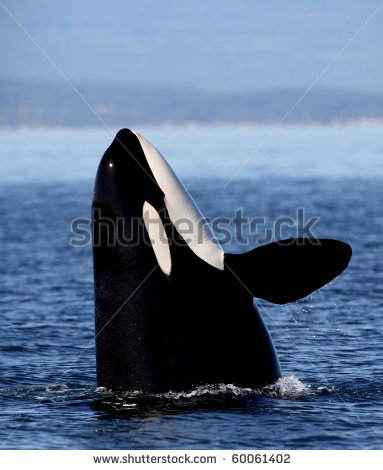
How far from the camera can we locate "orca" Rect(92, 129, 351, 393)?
16469 millimetres

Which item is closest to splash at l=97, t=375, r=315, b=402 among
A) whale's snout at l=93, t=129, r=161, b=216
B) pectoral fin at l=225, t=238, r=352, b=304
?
pectoral fin at l=225, t=238, r=352, b=304

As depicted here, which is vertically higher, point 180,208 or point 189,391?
point 180,208

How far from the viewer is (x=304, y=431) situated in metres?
15.8

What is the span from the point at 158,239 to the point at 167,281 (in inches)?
25.9

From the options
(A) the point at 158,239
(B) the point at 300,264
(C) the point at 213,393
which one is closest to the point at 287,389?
(C) the point at 213,393

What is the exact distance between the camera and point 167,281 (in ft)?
54.6

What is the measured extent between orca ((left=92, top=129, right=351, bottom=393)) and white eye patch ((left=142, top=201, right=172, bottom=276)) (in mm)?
15

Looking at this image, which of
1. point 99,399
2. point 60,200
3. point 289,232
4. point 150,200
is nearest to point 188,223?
point 150,200

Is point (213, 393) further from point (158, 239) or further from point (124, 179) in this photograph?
point (124, 179)

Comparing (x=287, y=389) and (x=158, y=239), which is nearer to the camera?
(x=158, y=239)

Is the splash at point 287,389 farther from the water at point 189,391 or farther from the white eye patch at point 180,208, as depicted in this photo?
the white eye patch at point 180,208

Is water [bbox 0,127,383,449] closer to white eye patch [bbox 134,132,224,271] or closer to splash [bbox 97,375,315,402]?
splash [bbox 97,375,315,402]

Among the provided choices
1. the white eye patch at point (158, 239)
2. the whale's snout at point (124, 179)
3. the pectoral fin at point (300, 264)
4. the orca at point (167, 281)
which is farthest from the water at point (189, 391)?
the whale's snout at point (124, 179)
